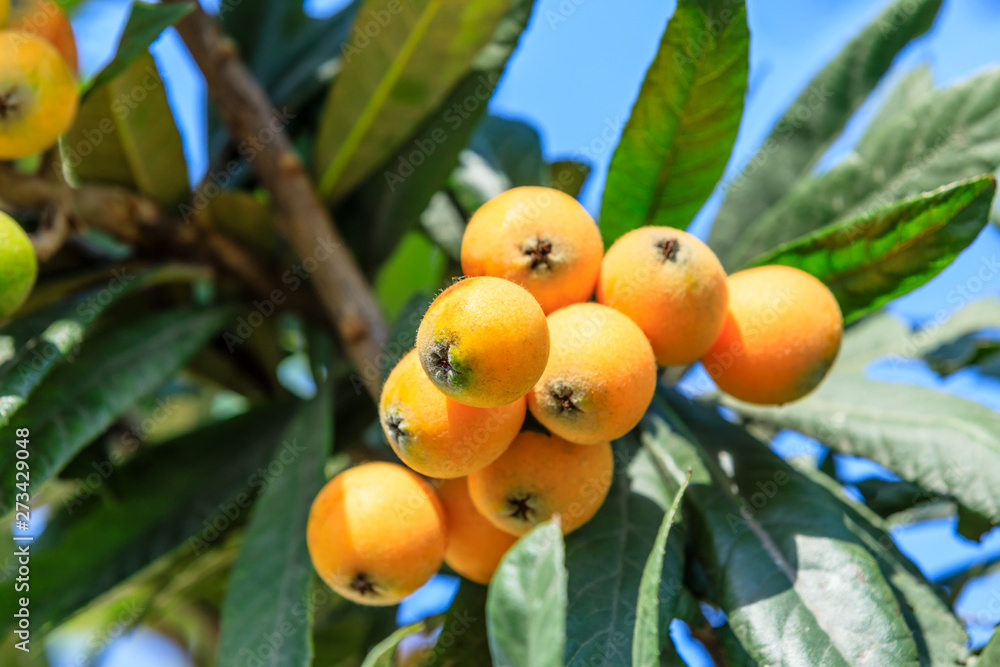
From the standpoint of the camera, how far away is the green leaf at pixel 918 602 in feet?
3.98

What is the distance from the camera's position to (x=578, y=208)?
3.81 ft

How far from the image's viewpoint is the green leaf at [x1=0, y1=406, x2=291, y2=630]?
62.9 inches

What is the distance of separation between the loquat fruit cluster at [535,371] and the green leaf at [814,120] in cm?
56

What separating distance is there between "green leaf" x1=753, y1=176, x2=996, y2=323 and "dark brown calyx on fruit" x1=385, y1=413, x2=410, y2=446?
2.14ft

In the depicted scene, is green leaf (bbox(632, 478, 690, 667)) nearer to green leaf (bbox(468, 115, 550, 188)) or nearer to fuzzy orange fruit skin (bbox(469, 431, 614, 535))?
fuzzy orange fruit skin (bbox(469, 431, 614, 535))

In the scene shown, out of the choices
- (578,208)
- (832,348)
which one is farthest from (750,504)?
(578,208)

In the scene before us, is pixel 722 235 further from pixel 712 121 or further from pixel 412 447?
pixel 412 447

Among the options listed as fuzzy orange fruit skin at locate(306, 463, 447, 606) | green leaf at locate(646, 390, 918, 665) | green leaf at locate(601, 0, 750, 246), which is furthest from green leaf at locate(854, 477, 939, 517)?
fuzzy orange fruit skin at locate(306, 463, 447, 606)

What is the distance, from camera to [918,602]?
1263 millimetres

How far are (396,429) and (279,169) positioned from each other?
0.91 m

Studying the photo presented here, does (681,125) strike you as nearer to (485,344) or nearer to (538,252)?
(538,252)

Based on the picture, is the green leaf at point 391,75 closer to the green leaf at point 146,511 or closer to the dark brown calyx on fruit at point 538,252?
the green leaf at point 146,511

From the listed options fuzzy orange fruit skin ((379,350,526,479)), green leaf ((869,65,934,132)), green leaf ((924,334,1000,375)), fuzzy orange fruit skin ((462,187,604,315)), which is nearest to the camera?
fuzzy orange fruit skin ((379,350,526,479))

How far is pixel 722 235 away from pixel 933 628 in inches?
33.4
